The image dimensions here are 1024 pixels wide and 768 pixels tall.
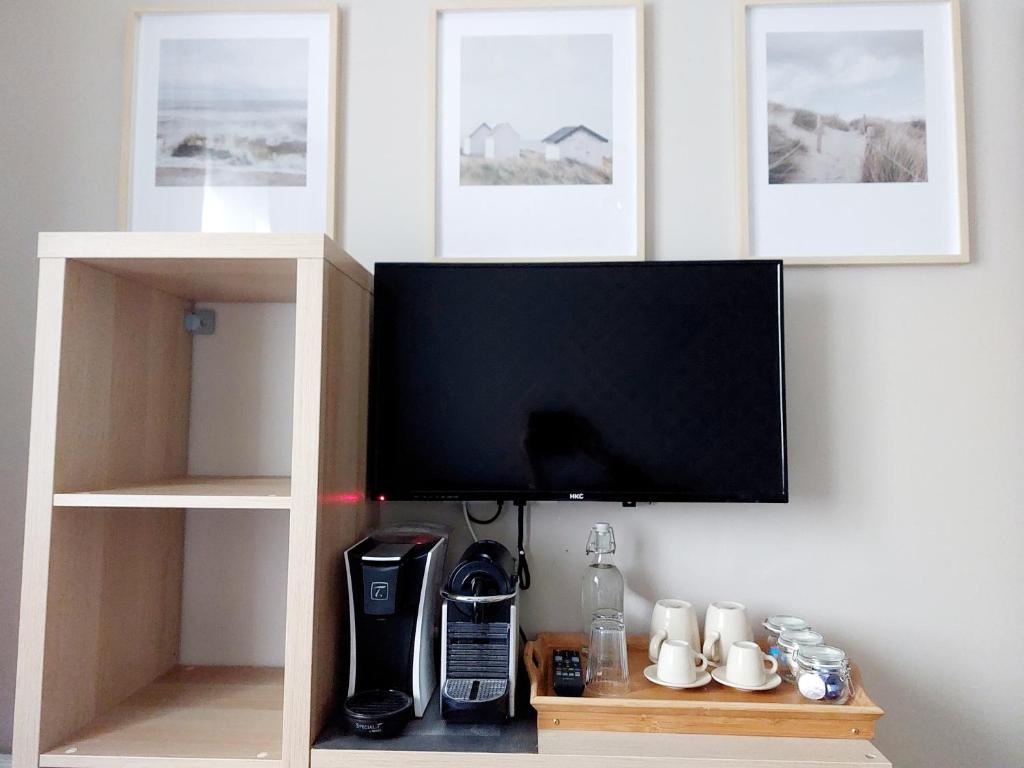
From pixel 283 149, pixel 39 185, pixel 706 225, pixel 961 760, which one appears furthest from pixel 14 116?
pixel 961 760

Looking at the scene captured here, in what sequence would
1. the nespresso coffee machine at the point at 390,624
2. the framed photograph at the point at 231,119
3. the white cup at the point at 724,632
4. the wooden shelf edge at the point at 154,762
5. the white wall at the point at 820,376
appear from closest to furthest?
the wooden shelf edge at the point at 154,762 < the nespresso coffee machine at the point at 390,624 < the white cup at the point at 724,632 < the white wall at the point at 820,376 < the framed photograph at the point at 231,119

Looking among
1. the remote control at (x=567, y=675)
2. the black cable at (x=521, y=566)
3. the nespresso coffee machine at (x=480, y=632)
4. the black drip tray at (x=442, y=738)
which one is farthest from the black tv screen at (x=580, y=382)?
the black drip tray at (x=442, y=738)

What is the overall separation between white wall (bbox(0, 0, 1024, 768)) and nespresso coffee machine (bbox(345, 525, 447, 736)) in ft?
0.95

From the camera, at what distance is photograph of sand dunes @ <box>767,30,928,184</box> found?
1.51 metres

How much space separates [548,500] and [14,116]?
1.55 meters

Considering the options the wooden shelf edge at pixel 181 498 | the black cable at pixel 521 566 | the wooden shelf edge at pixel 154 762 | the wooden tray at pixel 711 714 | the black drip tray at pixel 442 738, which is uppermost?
the wooden shelf edge at pixel 181 498

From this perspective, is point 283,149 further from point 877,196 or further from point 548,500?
point 877,196

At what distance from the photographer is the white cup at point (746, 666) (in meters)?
1.19

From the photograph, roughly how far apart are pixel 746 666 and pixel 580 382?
2.00ft

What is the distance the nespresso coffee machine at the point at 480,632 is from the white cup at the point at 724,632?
0.41 meters

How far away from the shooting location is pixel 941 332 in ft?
4.86

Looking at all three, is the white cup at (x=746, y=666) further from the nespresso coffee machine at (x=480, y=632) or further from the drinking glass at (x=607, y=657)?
the nespresso coffee machine at (x=480, y=632)

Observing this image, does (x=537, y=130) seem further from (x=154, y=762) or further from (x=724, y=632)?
(x=154, y=762)

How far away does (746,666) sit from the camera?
3.93 feet
